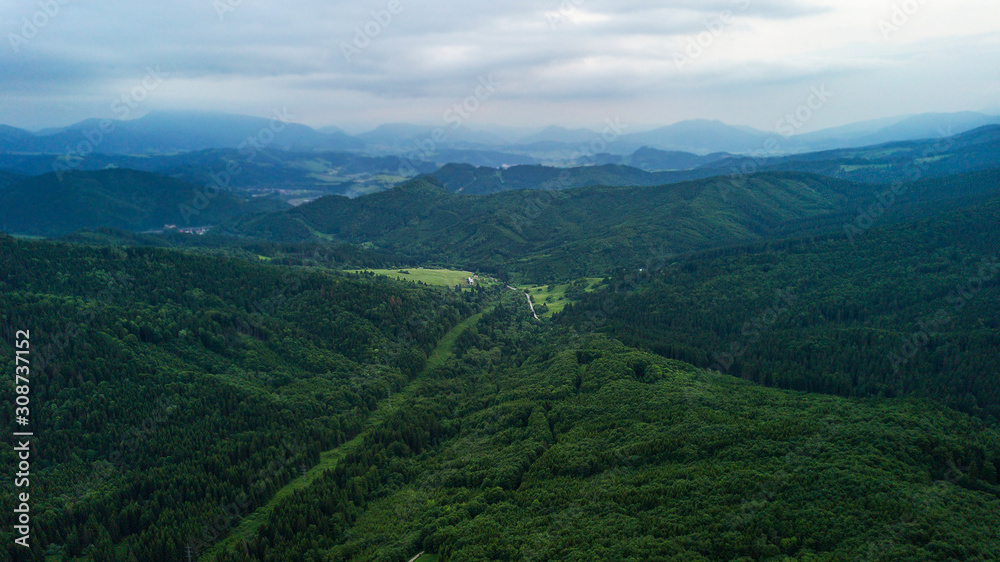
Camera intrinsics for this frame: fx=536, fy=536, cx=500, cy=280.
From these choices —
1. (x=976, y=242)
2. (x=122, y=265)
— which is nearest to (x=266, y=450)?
(x=122, y=265)

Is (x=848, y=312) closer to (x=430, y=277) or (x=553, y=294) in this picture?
(x=553, y=294)

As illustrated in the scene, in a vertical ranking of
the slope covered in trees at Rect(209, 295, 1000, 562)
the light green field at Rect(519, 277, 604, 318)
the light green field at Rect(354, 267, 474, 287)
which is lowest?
the slope covered in trees at Rect(209, 295, 1000, 562)

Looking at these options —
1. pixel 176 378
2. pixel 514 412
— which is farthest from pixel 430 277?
pixel 514 412

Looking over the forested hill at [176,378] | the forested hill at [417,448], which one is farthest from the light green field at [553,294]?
the forested hill at [417,448]

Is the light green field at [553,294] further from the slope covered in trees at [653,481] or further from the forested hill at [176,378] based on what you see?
the slope covered in trees at [653,481]

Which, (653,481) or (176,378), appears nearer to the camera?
(653,481)

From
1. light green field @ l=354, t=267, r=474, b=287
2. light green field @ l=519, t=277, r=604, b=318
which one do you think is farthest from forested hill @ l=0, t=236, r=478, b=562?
light green field @ l=519, t=277, r=604, b=318

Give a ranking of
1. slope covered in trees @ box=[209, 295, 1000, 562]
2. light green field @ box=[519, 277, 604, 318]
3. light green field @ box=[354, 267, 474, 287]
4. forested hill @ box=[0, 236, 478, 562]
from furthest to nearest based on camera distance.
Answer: light green field @ box=[354, 267, 474, 287] < light green field @ box=[519, 277, 604, 318] < forested hill @ box=[0, 236, 478, 562] < slope covered in trees @ box=[209, 295, 1000, 562]

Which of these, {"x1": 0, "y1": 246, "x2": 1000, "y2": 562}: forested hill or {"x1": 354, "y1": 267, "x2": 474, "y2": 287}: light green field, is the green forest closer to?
{"x1": 0, "y1": 246, "x2": 1000, "y2": 562}: forested hill
